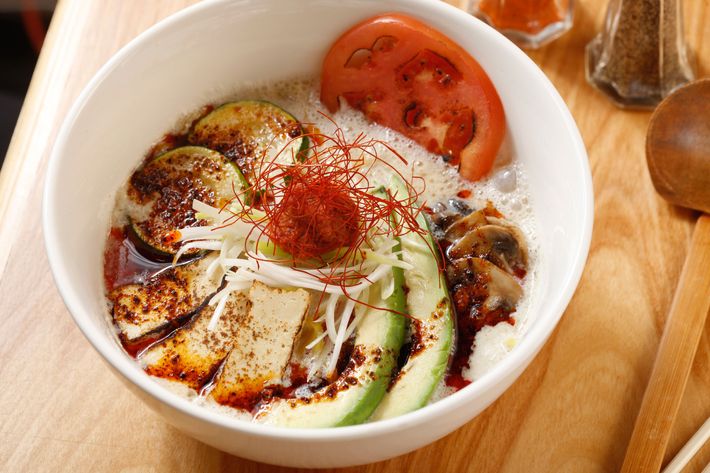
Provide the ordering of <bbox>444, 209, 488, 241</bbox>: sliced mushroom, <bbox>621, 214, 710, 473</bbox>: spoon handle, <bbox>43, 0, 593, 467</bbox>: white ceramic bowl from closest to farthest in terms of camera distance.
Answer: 1. <bbox>43, 0, 593, 467</bbox>: white ceramic bowl
2. <bbox>621, 214, 710, 473</bbox>: spoon handle
3. <bbox>444, 209, 488, 241</bbox>: sliced mushroom

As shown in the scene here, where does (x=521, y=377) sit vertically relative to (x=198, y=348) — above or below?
above

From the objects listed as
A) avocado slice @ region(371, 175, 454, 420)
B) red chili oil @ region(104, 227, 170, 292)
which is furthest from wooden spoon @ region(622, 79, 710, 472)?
red chili oil @ region(104, 227, 170, 292)

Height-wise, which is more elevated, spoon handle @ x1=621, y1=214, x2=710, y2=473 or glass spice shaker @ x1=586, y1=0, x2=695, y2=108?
glass spice shaker @ x1=586, y1=0, x2=695, y2=108

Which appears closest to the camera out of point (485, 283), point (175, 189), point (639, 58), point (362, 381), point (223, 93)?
point (362, 381)

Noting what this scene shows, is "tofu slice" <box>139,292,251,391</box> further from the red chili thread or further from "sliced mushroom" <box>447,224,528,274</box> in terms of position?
"sliced mushroom" <box>447,224,528,274</box>

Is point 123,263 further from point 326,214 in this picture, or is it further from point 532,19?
point 532,19

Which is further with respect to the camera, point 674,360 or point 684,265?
point 684,265

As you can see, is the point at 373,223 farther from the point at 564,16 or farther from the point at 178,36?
the point at 564,16

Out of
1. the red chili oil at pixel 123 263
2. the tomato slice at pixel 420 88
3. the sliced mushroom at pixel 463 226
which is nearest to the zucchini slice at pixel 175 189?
the red chili oil at pixel 123 263

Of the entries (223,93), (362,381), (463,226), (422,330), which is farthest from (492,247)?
(223,93)
